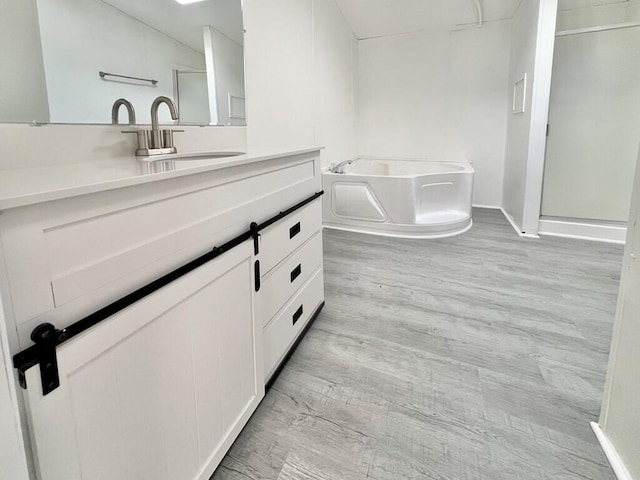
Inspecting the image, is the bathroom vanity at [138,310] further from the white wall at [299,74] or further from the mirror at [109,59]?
the white wall at [299,74]

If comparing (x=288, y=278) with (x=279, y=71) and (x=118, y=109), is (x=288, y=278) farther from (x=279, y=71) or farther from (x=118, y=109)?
(x=279, y=71)

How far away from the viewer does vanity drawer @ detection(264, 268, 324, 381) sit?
1.47m

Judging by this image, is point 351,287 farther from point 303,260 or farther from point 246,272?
point 246,272

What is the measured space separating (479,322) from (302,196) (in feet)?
4.02

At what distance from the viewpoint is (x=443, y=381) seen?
160 centimetres

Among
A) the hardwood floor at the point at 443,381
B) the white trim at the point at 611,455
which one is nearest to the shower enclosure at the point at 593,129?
the hardwood floor at the point at 443,381

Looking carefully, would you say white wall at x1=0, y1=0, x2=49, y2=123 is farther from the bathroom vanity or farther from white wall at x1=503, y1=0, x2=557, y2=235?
white wall at x1=503, y1=0, x2=557, y2=235

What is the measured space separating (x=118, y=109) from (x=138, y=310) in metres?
0.87

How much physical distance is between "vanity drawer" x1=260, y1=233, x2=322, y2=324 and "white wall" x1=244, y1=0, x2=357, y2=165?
100 centimetres

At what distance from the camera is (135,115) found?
1.37 m

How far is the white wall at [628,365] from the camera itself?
1.08 meters

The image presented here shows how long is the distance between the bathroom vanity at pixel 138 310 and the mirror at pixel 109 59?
33 cm

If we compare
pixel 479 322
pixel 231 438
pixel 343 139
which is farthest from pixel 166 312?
pixel 343 139

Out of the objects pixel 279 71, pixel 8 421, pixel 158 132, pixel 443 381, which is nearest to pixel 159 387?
pixel 8 421
